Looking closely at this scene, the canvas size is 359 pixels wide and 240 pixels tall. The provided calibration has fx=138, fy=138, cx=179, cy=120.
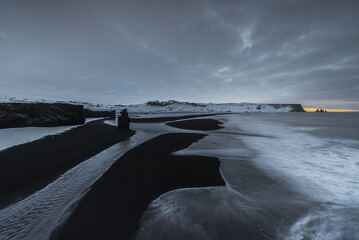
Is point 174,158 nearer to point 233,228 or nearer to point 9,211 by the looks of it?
point 233,228

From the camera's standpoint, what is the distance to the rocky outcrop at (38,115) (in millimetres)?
7266

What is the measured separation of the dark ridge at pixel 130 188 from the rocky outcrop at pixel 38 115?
735 cm

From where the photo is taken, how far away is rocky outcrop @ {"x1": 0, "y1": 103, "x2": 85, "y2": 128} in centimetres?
727

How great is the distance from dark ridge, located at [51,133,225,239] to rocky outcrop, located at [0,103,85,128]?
24.1 ft

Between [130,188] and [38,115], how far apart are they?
378 inches

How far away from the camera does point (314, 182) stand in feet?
12.0

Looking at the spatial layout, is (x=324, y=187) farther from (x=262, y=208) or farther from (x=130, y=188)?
(x=130, y=188)

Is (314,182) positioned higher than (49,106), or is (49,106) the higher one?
(49,106)

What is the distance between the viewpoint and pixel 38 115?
850cm

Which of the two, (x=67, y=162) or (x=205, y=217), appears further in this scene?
(x=67, y=162)

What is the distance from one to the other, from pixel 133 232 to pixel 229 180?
2.51 metres

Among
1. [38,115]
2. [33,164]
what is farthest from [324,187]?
[38,115]

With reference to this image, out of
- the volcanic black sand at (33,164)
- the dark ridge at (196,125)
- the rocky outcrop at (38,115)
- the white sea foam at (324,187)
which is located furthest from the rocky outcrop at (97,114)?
the white sea foam at (324,187)

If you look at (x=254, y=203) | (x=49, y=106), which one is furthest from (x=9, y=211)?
(x=49, y=106)
